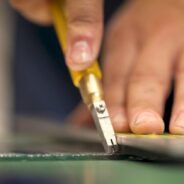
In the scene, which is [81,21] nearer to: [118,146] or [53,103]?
[118,146]

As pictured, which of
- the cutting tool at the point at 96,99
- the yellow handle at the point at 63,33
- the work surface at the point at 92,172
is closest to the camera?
the work surface at the point at 92,172

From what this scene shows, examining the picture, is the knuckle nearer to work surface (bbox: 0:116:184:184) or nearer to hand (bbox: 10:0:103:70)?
hand (bbox: 10:0:103:70)

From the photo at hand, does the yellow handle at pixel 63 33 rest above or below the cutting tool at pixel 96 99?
above

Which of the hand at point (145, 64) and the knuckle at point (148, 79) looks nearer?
the hand at point (145, 64)

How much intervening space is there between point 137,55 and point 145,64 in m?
0.05

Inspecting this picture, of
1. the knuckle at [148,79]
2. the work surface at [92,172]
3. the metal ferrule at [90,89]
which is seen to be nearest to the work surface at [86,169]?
the work surface at [92,172]

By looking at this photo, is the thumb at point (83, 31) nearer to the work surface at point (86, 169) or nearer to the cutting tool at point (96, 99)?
the cutting tool at point (96, 99)

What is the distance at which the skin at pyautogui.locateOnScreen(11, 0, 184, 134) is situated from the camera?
0.58 m

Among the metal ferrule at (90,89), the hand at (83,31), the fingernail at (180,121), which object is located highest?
the hand at (83,31)

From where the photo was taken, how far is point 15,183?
14.2 inches

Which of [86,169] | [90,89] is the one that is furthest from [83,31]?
[86,169]

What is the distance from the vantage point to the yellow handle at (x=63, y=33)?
60cm

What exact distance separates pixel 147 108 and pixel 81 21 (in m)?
0.14

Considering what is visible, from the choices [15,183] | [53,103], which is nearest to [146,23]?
[53,103]
